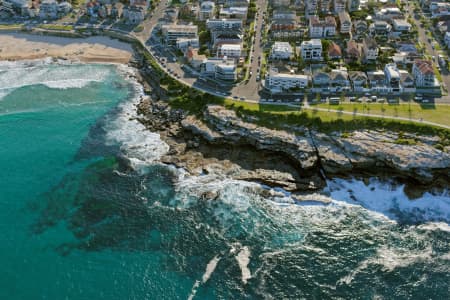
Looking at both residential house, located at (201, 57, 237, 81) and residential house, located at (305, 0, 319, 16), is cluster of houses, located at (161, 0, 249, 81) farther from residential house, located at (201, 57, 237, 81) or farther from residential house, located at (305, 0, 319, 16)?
residential house, located at (305, 0, 319, 16)

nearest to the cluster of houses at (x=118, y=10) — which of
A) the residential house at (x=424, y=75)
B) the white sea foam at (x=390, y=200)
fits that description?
the residential house at (x=424, y=75)

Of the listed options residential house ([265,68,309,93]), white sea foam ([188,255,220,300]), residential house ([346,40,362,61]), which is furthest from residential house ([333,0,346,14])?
white sea foam ([188,255,220,300])

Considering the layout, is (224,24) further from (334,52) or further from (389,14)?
(389,14)

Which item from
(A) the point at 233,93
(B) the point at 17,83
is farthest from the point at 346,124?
(B) the point at 17,83

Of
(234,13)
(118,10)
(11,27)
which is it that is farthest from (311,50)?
(11,27)

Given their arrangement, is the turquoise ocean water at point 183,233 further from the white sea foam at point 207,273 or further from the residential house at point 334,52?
the residential house at point 334,52

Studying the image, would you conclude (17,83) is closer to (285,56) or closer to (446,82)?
(285,56)

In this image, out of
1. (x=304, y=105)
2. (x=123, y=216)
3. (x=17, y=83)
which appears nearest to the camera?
(x=123, y=216)
